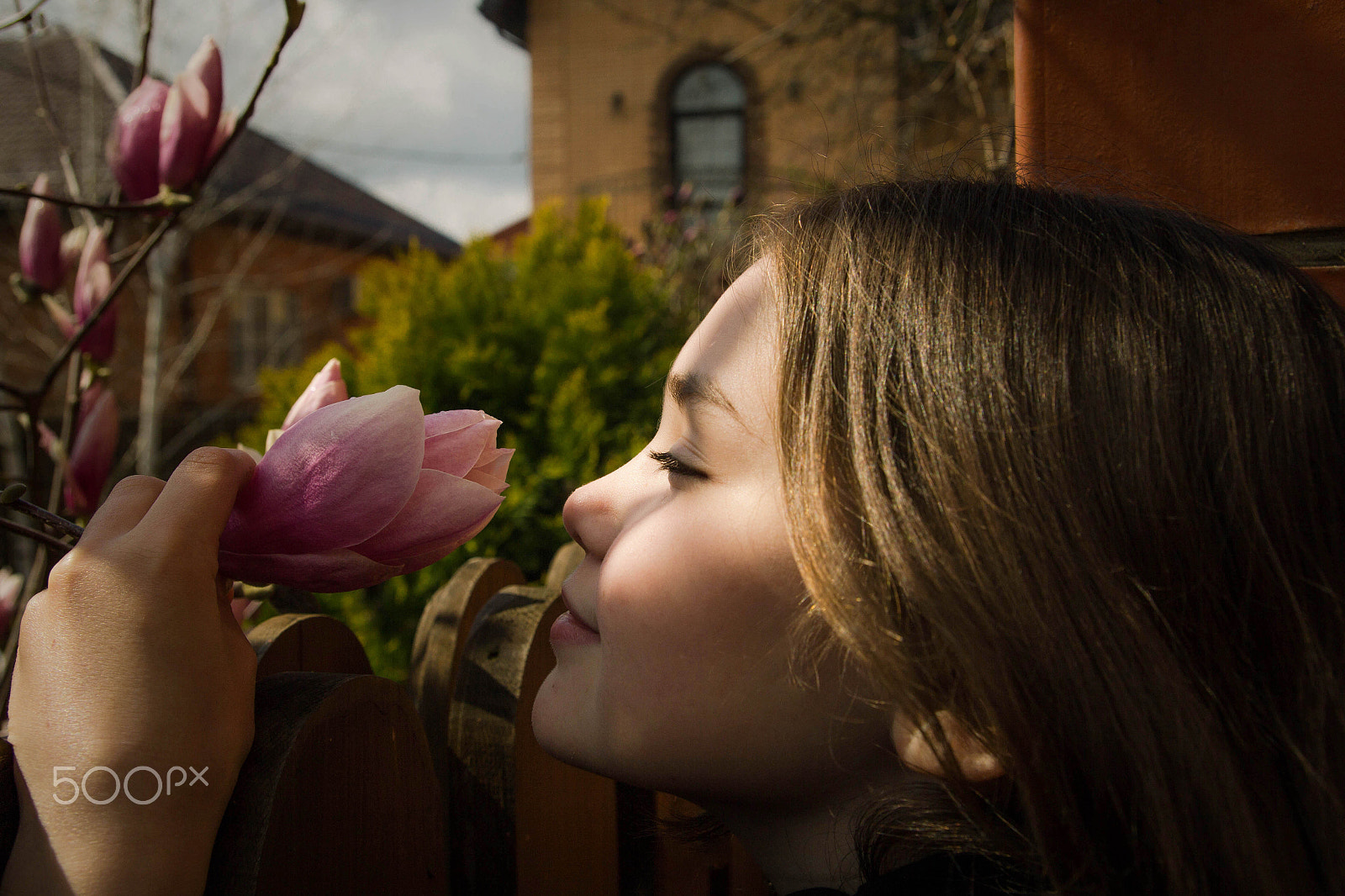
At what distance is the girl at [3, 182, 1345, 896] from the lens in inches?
25.7

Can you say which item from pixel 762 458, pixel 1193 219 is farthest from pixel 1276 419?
pixel 762 458

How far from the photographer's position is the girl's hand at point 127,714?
603mm

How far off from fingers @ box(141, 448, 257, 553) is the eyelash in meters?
0.38

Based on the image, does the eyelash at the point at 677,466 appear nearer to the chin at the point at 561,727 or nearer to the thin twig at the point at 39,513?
the chin at the point at 561,727

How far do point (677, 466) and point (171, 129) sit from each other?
0.74 meters

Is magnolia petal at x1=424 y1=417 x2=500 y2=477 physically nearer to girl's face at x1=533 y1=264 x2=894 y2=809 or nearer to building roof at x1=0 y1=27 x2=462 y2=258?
girl's face at x1=533 y1=264 x2=894 y2=809

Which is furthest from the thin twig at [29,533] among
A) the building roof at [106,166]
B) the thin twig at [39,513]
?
the building roof at [106,166]

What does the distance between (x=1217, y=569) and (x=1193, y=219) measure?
16.1 inches

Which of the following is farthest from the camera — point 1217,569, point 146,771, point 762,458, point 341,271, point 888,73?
point 341,271

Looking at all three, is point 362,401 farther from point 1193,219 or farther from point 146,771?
point 1193,219

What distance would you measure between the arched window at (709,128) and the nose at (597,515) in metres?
13.4

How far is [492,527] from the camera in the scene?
2467 mm

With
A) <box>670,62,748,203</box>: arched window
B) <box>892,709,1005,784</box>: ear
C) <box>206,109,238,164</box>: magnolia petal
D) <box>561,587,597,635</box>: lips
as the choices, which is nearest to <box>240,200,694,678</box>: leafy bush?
<box>206,109,238,164</box>: magnolia petal
